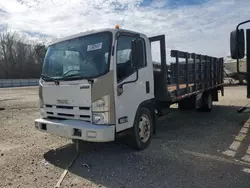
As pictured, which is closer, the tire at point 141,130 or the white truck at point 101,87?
the white truck at point 101,87

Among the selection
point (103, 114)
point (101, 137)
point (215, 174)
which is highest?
point (103, 114)

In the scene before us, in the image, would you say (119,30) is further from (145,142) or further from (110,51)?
(145,142)

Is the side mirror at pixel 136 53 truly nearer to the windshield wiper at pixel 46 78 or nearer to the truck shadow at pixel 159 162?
the windshield wiper at pixel 46 78

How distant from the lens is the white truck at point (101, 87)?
11.9 feet

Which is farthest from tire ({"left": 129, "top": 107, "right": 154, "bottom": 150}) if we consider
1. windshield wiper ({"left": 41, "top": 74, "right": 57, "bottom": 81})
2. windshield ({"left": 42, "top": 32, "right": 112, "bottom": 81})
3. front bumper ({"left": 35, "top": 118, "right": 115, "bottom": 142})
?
windshield wiper ({"left": 41, "top": 74, "right": 57, "bottom": 81})

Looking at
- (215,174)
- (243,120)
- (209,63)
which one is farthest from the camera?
(209,63)

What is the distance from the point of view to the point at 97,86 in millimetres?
3613

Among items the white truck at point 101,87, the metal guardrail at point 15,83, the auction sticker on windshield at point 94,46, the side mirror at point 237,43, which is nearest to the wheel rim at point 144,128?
the white truck at point 101,87

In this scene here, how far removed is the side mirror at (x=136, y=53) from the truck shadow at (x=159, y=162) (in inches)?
71.7

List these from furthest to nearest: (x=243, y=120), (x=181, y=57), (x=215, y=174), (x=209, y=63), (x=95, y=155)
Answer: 1. (x=209, y=63)
2. (x=243, y=120)
3. (x=181, y=57)
4. (x=95, y=155)
5. (x=215, y=174)

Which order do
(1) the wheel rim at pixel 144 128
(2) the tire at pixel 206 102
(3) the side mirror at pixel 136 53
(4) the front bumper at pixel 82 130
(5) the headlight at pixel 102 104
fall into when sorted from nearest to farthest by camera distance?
(4) the front bumper at pixel 82 130 < (5) the headlight at pixel 102 104 < (3) the side mirror at pixel 136 53 < (1) the wheel rim at pixel 144 128 < (2) the tire at pixel 206 102

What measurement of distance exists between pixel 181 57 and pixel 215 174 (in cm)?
326

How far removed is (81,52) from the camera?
13.0ft

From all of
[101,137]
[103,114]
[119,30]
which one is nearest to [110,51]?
[119,30]
